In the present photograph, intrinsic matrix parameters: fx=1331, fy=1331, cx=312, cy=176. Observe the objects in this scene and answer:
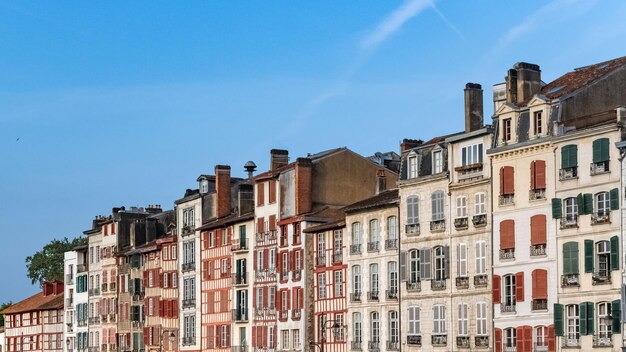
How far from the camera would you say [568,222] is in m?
65.4

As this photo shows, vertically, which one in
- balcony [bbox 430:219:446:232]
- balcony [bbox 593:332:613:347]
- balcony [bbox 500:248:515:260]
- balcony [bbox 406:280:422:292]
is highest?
balcony [bbox 430:219:446:232]

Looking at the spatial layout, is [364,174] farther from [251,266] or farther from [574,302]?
[574,302]

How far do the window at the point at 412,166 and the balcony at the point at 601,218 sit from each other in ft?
50.7

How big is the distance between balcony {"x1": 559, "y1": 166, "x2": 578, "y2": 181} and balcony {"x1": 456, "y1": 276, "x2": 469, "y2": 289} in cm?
927

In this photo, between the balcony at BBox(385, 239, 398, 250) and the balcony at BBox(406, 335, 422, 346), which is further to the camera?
the balcony at BBox(385, 239, 398, 250)

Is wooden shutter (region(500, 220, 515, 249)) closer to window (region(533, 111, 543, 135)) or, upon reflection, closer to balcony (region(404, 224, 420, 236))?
window (region(533, 111, 543, 135))

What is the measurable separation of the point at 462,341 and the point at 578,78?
611 inches

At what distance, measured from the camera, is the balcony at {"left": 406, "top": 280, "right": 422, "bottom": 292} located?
7621 cm

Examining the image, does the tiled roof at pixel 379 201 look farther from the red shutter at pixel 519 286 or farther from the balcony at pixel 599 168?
the balcony at pixel 599 168

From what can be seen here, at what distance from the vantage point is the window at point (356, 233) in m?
82.3

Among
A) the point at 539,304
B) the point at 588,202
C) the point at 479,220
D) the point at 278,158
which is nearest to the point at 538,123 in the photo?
the point at 588,202

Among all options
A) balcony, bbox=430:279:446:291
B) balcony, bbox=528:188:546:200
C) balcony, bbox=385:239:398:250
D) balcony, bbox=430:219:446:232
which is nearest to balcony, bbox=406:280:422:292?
balcony, bbox=430:279:446:291

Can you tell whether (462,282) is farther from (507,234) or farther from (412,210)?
(412,210)

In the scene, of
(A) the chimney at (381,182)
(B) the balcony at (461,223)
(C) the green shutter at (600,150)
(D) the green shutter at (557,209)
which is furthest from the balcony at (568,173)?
(A) the chimney at (381,182)
